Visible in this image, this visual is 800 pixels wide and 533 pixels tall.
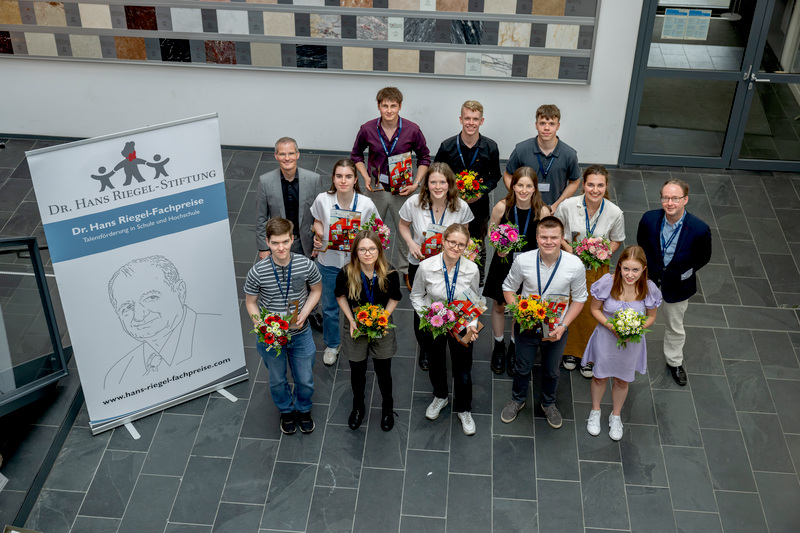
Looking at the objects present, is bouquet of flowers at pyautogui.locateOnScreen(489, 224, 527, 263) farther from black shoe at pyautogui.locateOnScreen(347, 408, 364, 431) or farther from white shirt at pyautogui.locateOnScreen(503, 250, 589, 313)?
black shoe at pyautogui.locateOnScreen(347, 408, 364, 431)

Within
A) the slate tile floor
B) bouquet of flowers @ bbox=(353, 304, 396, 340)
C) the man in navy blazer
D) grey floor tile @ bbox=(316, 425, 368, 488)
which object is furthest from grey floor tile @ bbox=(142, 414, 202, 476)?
the man in navy blazer

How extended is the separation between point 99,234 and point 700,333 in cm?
459

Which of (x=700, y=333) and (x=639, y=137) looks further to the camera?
(x=639, y=137)

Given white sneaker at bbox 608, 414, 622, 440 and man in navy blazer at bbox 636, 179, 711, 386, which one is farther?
white sneaker at bbox 608, 414, 622, 440

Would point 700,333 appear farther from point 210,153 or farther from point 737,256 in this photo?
point 210,153

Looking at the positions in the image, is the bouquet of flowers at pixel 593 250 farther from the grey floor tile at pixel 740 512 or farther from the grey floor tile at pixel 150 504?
the grey floor tile at pixel 150 504

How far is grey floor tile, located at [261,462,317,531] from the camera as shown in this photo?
5227 mm

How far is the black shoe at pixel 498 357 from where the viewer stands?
6.32 meters

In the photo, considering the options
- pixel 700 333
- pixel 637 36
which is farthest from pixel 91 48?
pixel 700 333

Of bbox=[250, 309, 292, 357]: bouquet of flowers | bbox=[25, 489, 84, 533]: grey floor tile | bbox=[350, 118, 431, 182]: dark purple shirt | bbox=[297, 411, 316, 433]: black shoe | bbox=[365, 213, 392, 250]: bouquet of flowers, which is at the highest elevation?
bbox=[350, 118, 431, 182]: dark purple shirt

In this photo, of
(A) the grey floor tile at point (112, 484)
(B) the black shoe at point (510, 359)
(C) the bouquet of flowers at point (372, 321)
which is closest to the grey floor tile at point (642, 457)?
(B) the black shoe at point (510, 359)

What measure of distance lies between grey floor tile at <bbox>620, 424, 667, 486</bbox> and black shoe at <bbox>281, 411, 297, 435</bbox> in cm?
218

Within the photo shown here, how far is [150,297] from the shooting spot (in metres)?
5.61

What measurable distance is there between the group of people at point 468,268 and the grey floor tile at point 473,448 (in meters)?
0.07
